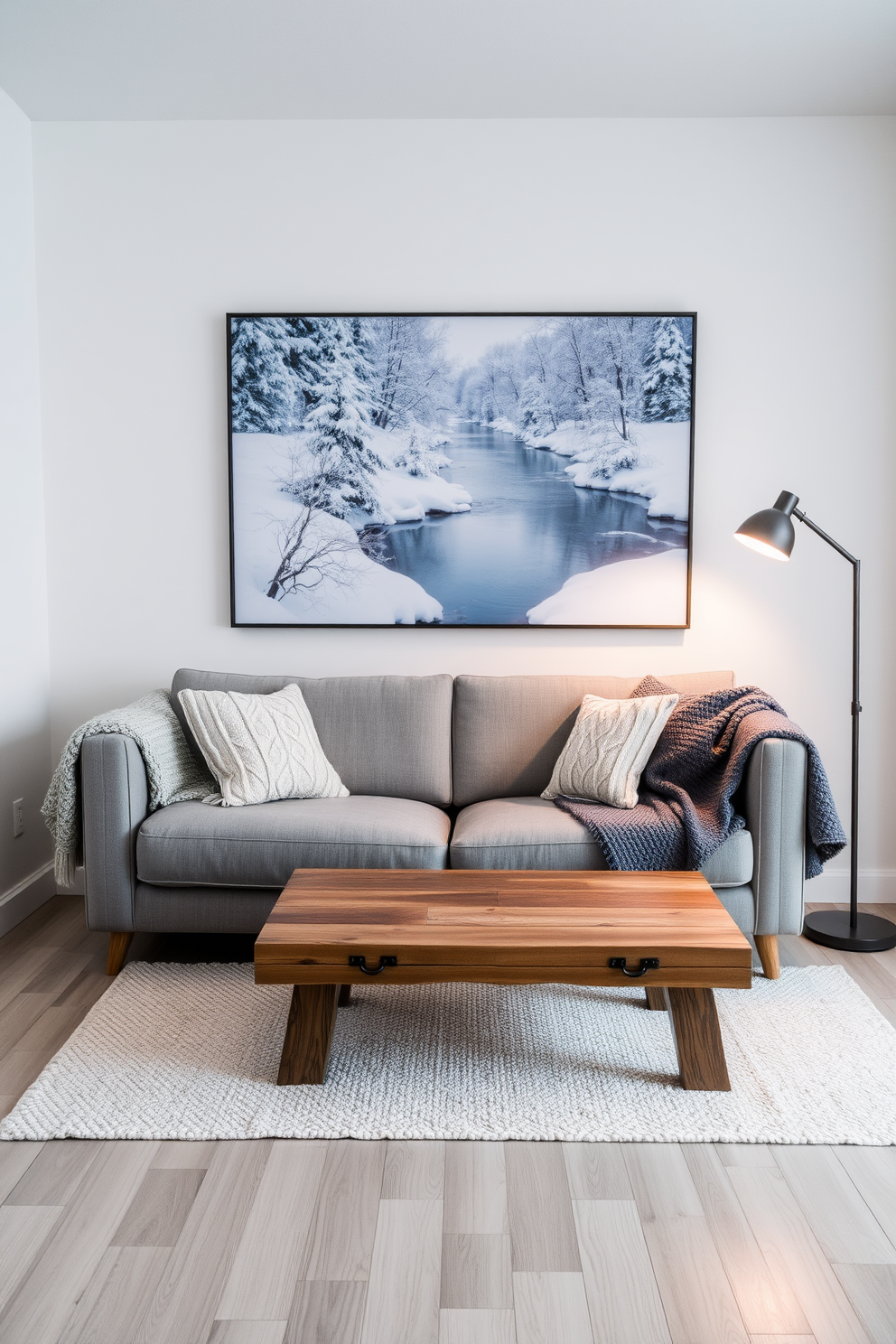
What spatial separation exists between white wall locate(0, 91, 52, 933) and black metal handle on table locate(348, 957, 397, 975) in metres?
1.65

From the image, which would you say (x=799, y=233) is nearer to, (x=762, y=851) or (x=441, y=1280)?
(x=762, y=851)

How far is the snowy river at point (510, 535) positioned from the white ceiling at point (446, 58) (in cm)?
96

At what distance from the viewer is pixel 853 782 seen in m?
3.09

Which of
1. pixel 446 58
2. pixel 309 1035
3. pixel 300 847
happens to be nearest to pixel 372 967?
pixel 309 1035

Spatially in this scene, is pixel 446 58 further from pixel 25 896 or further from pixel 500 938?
pixel 25 896

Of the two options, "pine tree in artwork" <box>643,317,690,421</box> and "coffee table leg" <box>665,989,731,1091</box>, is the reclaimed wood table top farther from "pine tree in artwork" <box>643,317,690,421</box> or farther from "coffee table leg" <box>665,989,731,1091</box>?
"pine tree in artwork" <box>643,317,690,421</box>

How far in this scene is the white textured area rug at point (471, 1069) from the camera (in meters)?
1.95

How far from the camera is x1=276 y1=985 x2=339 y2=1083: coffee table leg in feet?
6.83

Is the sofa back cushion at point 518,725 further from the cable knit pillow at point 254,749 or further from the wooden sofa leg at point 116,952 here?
the wooden sofa leg at point 116,952

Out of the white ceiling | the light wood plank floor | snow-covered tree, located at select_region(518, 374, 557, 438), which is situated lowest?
the light wood plank floor

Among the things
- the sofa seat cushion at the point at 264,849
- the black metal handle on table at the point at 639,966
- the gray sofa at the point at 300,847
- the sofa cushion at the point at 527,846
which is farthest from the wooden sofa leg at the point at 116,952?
the black metal handle on table at the point at 639,966

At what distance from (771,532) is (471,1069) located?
A: 67.9 inches

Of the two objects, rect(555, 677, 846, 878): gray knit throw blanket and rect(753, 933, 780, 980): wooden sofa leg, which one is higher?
rect(555, 677, 846, 878): gray knit throw blanket

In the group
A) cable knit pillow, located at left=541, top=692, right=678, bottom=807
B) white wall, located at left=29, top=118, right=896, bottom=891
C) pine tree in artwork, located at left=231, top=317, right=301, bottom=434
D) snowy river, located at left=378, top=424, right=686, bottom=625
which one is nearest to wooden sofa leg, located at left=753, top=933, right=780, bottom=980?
cable knit pillow, located at left=541, top=692, right=678, bottom=807
